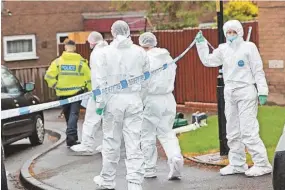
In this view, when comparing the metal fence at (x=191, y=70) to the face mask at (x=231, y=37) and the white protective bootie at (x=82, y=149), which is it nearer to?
the white protective bootie at (x=82, y=149)

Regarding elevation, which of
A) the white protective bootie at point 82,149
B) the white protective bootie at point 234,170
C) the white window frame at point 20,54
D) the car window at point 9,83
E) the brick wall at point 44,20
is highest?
the brick wall at point 44,20

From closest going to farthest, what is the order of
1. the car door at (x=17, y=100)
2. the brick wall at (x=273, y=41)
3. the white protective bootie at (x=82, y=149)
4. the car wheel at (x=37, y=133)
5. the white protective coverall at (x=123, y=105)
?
the white protective coverall at (x=123, y=105) < the white protective bootie at (x=82, y=149) < the car door at (x=17, y=100) < the car wheel at (x=37, y=133) < the brick wall at (x=273, y=41)

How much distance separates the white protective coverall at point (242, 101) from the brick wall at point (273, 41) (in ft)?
24.3

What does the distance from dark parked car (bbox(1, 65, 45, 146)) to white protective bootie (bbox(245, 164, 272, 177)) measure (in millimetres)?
5059

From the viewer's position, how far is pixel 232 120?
10.3 meters

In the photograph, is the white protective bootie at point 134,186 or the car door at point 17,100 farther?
the car door at point 17,100

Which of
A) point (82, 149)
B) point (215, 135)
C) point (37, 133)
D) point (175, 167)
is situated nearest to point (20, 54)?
point (37, 133)

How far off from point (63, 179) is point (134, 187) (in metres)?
1.92

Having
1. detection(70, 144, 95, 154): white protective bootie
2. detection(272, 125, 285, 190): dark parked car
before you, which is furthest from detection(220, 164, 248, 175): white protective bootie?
detection(272, 125, 285, 190): dark parked car

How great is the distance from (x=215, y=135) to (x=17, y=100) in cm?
373

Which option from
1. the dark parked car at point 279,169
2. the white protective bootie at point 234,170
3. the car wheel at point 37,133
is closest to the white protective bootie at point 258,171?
the white protective bootie at point 234,170

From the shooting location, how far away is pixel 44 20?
101ft

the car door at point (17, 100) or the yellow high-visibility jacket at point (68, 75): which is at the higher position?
the yellow high-visibility jacket at point (68, 75)

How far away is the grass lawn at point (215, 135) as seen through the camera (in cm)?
1248
